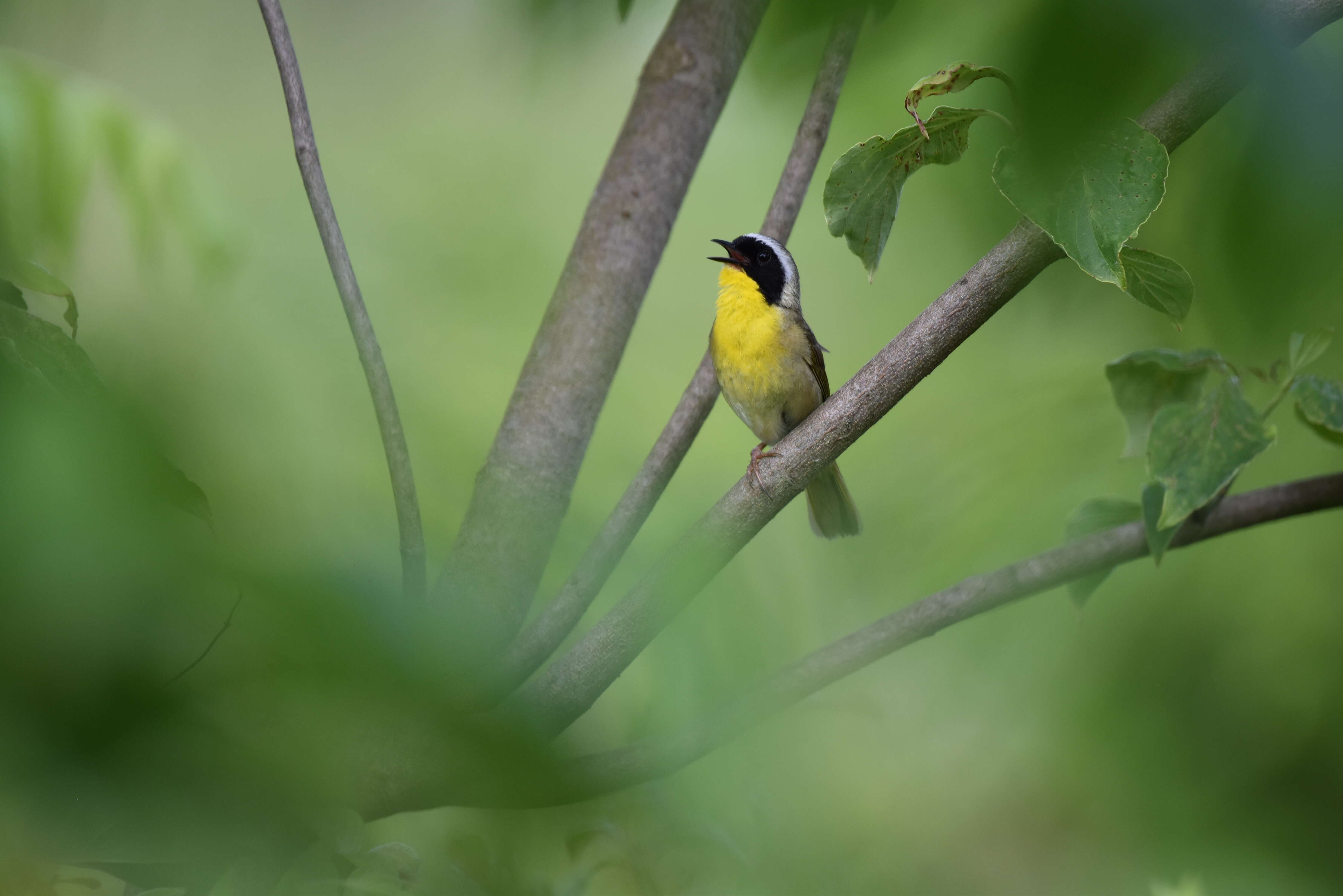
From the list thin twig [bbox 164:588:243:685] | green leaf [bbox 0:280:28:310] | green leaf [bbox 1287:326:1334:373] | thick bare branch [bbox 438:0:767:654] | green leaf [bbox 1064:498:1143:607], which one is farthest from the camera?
green leaf [bbox 1064:498:1143:607]

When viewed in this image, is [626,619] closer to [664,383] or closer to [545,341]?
[545,341]

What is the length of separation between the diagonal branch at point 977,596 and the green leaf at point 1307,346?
28cm

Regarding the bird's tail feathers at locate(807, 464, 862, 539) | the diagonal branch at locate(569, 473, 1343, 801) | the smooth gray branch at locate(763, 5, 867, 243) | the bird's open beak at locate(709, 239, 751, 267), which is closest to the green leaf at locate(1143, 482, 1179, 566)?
the diagonal branch at locate(569, 473, 1343, 801)

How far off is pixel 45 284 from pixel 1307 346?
160 cm

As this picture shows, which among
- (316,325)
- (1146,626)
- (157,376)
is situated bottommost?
(1146,626)

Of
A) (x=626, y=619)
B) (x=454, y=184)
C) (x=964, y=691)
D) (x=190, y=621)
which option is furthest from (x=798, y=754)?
(x=454, y=184)

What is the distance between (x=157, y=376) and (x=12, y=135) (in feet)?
7.54

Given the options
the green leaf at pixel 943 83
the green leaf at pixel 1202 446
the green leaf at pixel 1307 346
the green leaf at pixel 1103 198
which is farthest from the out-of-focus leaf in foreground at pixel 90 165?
the green leaf at pixel 1307 346

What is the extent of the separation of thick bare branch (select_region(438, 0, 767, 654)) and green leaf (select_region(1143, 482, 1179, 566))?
899mm

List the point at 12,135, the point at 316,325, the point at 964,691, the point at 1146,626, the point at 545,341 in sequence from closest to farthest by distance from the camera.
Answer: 1. the point at 545,341
2. the point at 12,135
3. the point at 1146,626
4. the point at 964,691
5. the point at 316,325

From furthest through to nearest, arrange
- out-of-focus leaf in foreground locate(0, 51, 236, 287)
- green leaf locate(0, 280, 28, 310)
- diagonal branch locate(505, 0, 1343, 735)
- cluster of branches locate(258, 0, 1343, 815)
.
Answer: out-of-focus leaf in foreground locate(0, 51, 236, 287) < cluster of branches locate(258, 0, 1343, 815) < diagonal branch locate(505, 0, 1343, 735) < green leaf locate(0, 280, 28, 310)

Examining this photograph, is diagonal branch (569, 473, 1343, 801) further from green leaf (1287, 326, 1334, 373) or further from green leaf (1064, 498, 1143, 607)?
green leaf (1287, 326, 1334, 373)

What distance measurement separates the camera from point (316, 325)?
420 cm

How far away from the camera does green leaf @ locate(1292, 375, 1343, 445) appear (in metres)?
1.35
